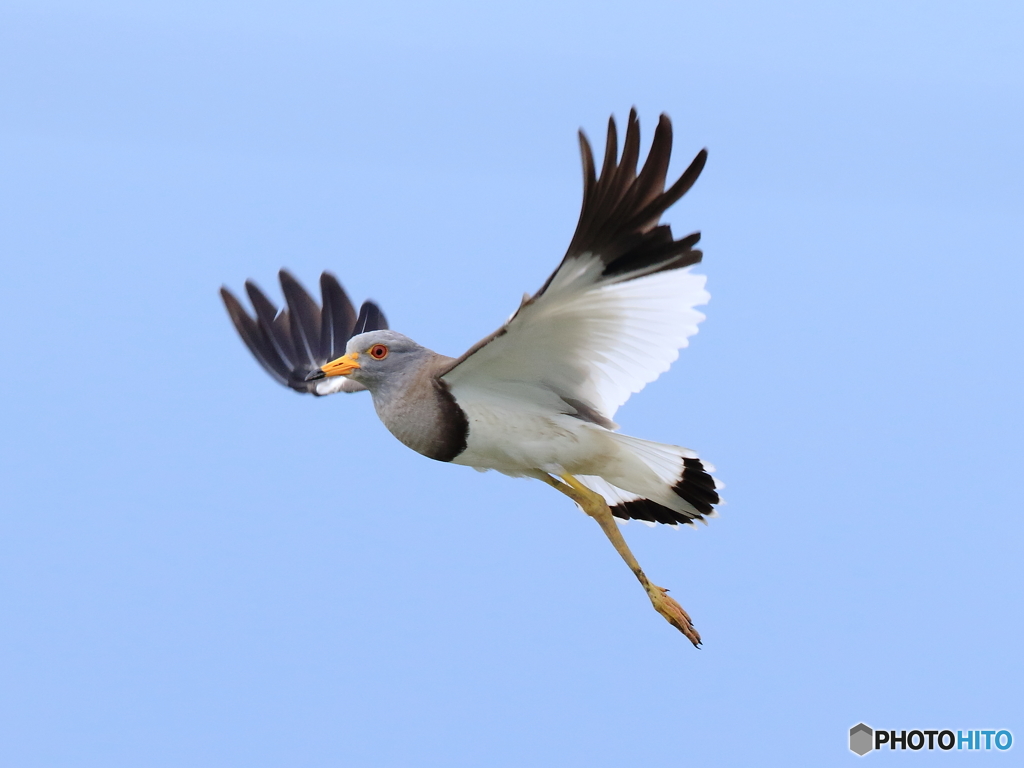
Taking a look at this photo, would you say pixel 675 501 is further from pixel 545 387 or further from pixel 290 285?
pixel 290 285

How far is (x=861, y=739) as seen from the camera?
871 centimetres

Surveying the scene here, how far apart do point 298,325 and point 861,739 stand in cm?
491

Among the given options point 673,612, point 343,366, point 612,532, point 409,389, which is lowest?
point 673,612

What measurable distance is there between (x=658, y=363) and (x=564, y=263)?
3.80 ft

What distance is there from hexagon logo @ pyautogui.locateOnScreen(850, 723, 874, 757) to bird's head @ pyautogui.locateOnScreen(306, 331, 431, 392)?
3971mm

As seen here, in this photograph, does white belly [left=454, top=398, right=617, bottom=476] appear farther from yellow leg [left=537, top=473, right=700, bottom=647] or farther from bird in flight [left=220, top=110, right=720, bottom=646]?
yellow leg [left=537, top=473, right=700, bottom=647]

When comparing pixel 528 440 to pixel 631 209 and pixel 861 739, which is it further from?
pixel 861 739

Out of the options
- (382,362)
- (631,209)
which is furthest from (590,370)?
(631,209)

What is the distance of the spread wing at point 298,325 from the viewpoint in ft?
30.5

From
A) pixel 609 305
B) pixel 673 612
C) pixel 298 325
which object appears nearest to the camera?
pixel 609 305

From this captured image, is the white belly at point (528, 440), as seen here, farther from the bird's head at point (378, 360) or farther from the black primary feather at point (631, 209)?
the black primary feather at point (631, 209)

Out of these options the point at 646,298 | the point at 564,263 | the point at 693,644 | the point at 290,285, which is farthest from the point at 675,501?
the point at 290,285

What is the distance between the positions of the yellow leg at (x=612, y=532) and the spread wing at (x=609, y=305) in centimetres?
52

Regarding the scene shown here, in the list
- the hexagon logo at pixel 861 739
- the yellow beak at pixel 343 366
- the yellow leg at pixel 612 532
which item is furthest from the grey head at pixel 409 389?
the hexagon logo at pixel 861 739
